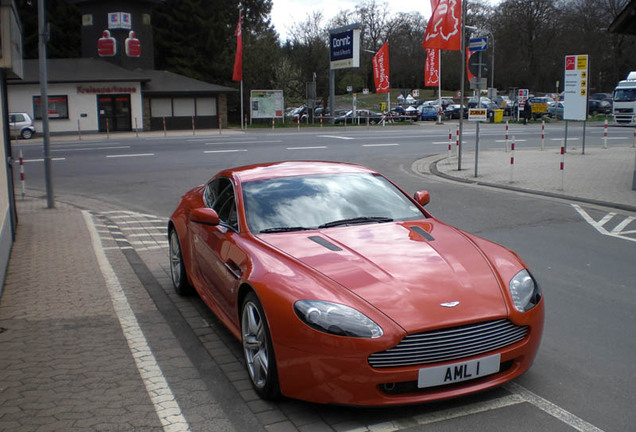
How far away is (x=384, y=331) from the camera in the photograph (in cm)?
374

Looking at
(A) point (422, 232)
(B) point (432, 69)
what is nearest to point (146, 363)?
(A) point (422, 232)

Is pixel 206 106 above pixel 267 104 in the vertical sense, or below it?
below

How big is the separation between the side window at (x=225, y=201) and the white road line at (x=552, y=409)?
2439 mm

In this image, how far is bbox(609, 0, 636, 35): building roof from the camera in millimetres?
13734

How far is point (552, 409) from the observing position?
13.2ft

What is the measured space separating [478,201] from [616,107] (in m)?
35.4

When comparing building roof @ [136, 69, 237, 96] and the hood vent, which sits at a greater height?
building roof @ [136, 69, 237, 96]

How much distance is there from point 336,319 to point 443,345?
2.11 feet

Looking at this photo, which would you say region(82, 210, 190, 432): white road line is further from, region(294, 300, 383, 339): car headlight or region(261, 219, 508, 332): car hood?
region(261, 219, 508, 332): car hood

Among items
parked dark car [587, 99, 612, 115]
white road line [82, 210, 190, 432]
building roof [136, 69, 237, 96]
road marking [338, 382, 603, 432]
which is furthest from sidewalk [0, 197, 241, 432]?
parked dark car [587, 99, 612, 115]

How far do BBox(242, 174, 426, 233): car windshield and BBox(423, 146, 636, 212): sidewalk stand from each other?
810 cm

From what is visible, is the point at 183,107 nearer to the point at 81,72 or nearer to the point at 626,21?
the point at 81,72

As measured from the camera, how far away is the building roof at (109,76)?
41.2 metres

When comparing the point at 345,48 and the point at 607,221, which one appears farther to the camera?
the point at 345,48
